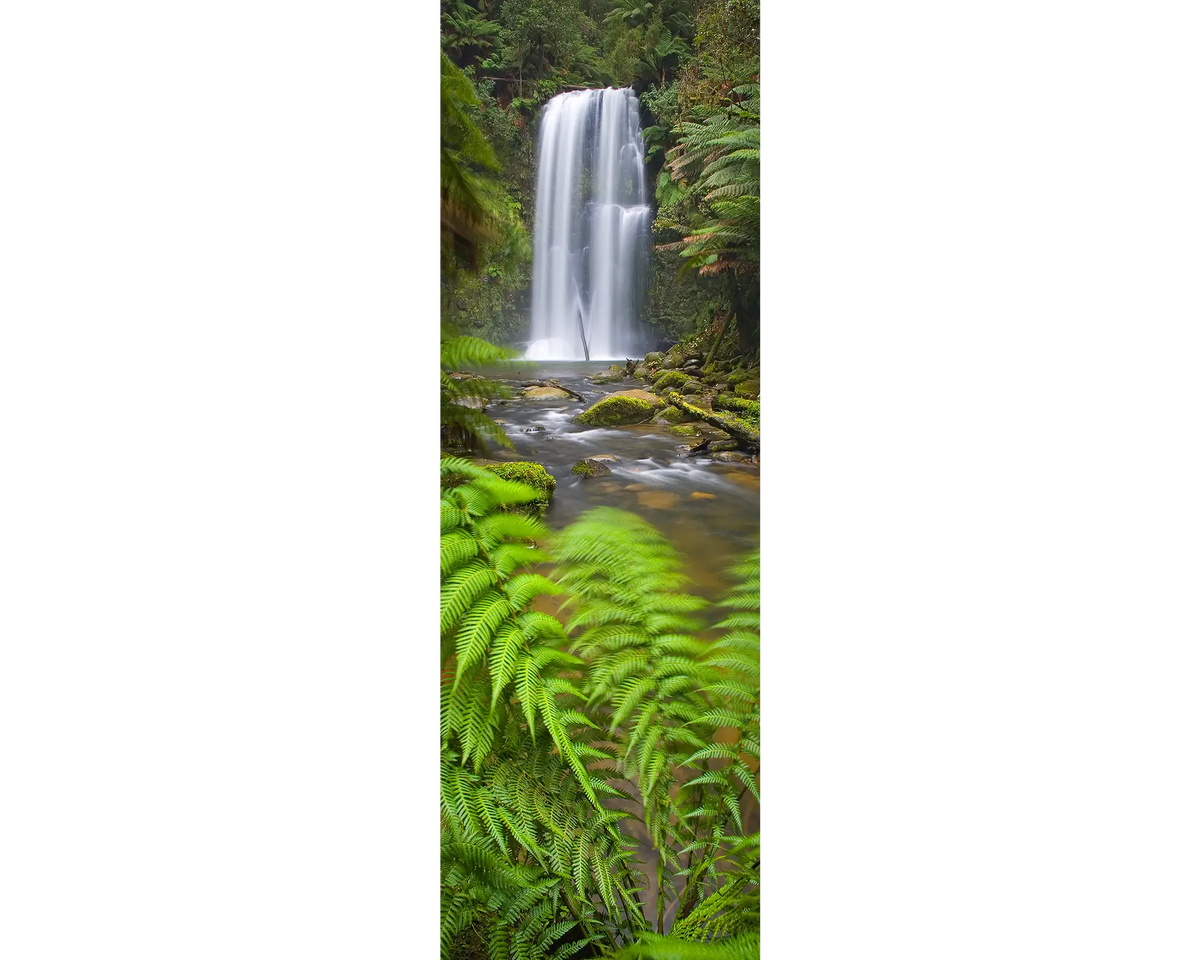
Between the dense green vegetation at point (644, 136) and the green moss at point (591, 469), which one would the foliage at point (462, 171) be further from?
the green moss at point (591, 469)

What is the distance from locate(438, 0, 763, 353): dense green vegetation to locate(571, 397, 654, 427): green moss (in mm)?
102

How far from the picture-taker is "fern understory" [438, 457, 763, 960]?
0.81 meters

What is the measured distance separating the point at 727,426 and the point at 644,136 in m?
0.42

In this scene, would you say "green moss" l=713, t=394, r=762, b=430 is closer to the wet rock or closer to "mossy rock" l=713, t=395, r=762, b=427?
"mossy rock" l=713, t=395, r=762, b=427

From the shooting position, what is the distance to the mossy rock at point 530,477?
907 mm

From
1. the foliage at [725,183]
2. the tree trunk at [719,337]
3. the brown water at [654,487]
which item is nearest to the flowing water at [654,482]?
the brown water at [654,487]

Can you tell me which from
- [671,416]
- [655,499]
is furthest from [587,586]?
[671,416]

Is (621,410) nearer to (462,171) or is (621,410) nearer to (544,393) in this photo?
(544,393)

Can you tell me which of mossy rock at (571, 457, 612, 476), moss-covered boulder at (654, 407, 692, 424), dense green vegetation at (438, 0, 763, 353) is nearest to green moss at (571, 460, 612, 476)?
mossy rock at (571, 457, 612, 476)

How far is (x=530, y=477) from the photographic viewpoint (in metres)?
0.92
